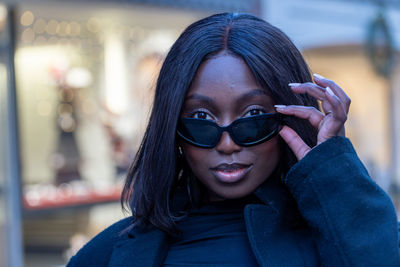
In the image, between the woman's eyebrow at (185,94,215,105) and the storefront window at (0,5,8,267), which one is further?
the storefront window at (0,5,8,267)

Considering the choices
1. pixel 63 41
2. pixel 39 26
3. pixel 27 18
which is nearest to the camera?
pixel 27 18

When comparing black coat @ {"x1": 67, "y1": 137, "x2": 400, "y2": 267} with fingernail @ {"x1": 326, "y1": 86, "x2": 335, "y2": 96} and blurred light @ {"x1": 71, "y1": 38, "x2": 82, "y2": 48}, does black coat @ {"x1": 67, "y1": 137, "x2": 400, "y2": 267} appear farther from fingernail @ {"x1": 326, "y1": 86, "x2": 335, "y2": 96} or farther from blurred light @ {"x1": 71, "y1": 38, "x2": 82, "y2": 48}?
blurred light @ {"x1": 71, "y1": 38, "x2": 82, "y2": 48}

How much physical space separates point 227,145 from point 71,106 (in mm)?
4737

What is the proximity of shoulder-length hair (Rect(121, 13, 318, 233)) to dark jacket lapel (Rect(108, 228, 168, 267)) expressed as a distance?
0.03m

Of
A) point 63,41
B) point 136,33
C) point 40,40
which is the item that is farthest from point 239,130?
point 136,33

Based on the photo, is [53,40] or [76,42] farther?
[76,42]

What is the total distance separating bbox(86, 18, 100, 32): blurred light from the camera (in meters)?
5.97

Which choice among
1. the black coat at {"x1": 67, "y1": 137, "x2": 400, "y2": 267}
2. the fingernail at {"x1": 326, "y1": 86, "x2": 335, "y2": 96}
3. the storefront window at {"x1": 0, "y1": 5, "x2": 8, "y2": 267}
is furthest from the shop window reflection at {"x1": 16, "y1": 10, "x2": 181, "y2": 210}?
the fingernail at {"x1": 326, "y1": 86, "x2": 335, "y2": 96}

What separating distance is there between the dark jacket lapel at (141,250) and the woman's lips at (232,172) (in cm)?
23

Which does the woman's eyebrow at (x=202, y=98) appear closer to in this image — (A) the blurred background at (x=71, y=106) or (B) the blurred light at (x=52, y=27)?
(A) the blurred background at (x=71, y=106)

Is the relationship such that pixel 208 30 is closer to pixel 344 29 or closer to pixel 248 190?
pixel 248 190

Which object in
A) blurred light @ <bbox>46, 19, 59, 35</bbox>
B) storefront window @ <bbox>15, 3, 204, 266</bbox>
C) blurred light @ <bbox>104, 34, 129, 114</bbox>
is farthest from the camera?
blurred light @ <bbox>104, 34, 129, 114</bbox>

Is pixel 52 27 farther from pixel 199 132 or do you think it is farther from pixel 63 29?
pixel 199 132

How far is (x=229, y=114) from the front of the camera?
4.78ft
